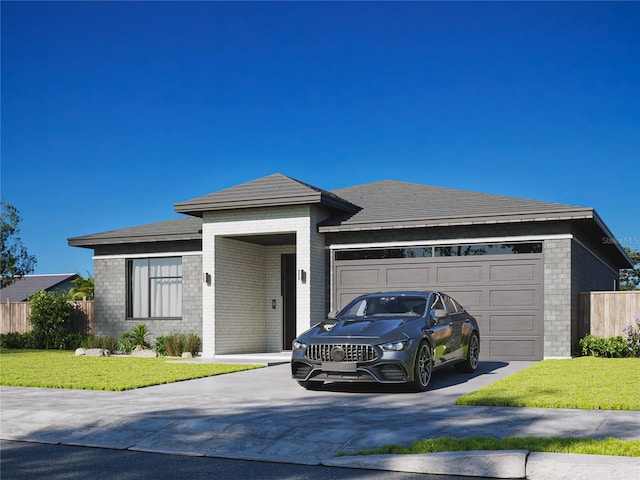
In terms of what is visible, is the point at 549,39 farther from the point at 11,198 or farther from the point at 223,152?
the point at 11,198

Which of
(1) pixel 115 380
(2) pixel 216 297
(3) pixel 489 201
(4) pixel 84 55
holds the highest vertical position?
(4) pixel 84 55

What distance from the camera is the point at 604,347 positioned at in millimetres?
17297

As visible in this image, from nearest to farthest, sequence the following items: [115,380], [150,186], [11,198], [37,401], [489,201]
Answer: [37,401]
[115,380]
[489,201]
[11,198]
[150,186]

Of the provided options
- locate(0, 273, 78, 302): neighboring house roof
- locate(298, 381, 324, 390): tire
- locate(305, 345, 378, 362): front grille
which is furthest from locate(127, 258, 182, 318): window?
locate(0, 273, 78, 302): neighboring house roof

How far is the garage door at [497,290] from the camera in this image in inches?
667

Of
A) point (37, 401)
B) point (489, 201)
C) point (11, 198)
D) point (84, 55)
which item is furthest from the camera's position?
point (11, 198)

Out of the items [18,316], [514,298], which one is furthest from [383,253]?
[18,316]

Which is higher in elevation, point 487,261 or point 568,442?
point 487,261

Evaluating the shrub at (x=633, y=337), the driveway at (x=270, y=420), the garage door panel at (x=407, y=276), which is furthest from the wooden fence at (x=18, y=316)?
the shrub at (x=633, y=337)

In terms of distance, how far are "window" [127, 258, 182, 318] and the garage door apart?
726 cm

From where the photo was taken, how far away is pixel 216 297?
1911 cm

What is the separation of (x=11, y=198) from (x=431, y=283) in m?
20.0

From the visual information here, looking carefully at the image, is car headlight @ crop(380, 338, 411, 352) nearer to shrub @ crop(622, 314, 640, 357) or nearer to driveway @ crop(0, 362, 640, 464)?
driveway @ crop(0, 362, 640, 464)

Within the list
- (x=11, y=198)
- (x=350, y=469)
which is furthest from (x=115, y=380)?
(x=11, y=198)
